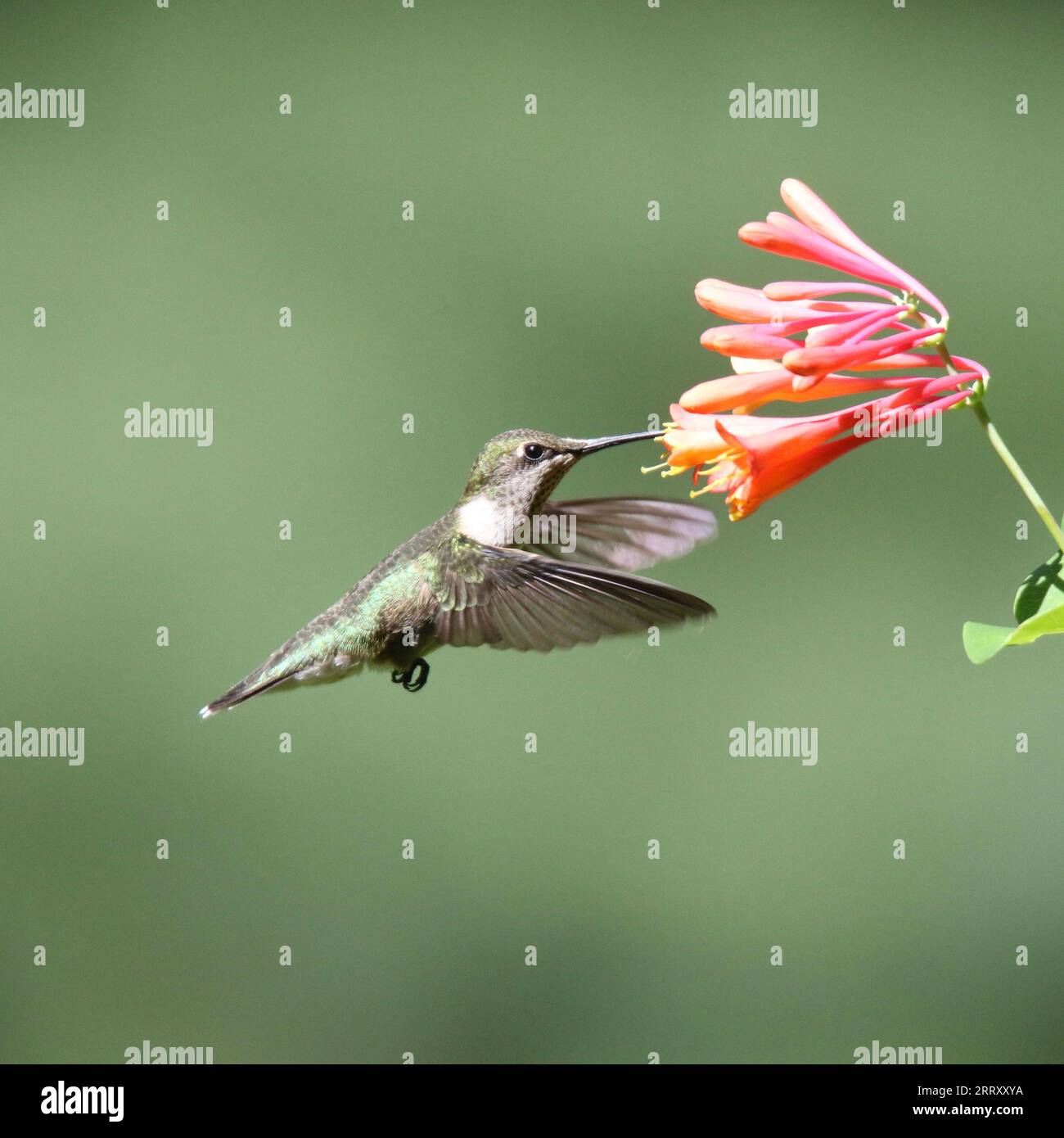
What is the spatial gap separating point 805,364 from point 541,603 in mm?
594

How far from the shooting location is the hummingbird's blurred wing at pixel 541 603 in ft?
4.98

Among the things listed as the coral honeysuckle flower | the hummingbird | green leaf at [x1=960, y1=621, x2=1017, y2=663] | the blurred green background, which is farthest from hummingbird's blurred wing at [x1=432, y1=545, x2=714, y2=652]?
the blurred green background

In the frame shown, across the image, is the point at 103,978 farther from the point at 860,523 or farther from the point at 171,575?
the point at 860,523

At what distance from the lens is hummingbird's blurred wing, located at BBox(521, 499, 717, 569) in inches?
76.9

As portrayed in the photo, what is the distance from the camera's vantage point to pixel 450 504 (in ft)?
13.7

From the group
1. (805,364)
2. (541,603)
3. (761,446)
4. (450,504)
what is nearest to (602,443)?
(541,603)

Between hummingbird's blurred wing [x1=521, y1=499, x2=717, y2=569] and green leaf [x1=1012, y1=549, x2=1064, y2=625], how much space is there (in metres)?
0.66

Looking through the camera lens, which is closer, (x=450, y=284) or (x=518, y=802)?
(x=518, y=802)

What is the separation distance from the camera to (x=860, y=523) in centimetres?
444

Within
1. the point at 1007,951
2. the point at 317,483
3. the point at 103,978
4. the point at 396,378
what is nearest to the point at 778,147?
the point at 396,378

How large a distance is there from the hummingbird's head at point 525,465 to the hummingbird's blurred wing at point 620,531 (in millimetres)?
50

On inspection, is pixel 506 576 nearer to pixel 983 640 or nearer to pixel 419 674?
pixel 419 674

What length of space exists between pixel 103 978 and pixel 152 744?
65cm

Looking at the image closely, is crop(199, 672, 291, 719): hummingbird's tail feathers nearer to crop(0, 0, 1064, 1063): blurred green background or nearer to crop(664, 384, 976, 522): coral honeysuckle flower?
crop(664, 384, 976, 522): coral honeysuckle flower
